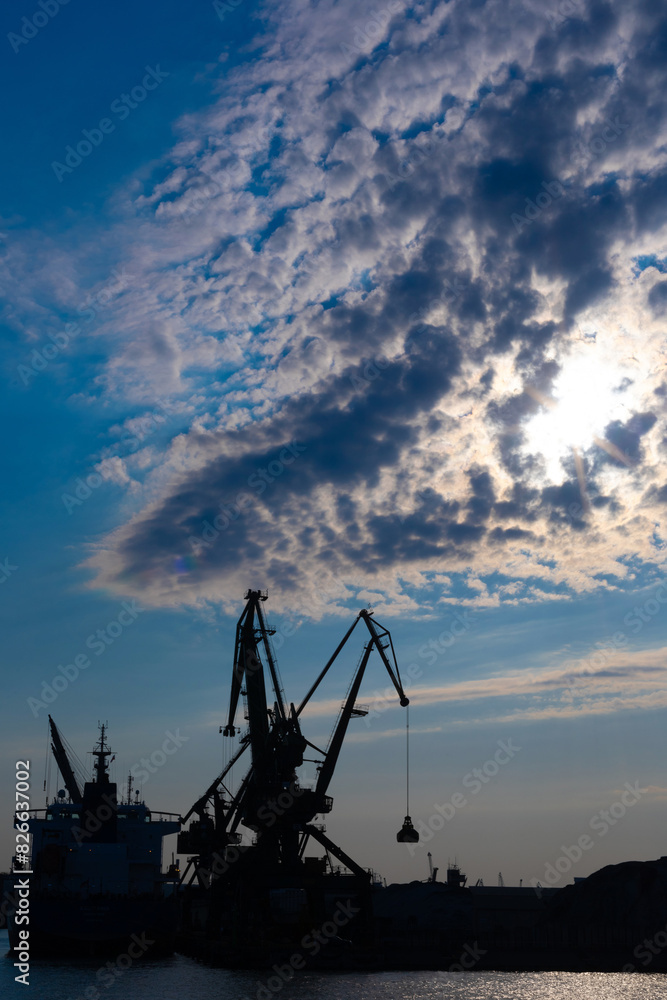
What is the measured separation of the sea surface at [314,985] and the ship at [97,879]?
6.88 feet

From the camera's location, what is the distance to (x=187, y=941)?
257 ft

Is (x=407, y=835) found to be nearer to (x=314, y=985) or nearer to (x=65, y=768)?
(x=314, y=985)

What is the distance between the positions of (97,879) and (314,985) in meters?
22.0

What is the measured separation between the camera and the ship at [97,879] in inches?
2478

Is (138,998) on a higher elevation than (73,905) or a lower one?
lower

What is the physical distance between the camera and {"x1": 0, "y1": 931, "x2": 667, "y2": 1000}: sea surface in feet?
167

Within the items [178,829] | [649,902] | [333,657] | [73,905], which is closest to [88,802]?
[178,829]

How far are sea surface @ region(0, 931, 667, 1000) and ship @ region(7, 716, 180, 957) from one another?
6.88 ft

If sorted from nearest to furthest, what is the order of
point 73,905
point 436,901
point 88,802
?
point 73,905, point 88,802, point 436,901

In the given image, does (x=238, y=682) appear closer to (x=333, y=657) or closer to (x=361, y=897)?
(x=333, y=657)

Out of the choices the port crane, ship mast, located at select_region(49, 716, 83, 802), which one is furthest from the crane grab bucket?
ship mast, located at select_region(49, 716, 83, 802)

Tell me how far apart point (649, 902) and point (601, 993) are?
89.0 feet

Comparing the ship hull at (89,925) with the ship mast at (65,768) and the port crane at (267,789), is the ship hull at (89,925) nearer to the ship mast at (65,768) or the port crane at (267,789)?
the port crane at (267,789)

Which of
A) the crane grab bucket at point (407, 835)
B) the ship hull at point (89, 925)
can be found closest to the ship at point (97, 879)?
the ship hull at point (89, 925)
